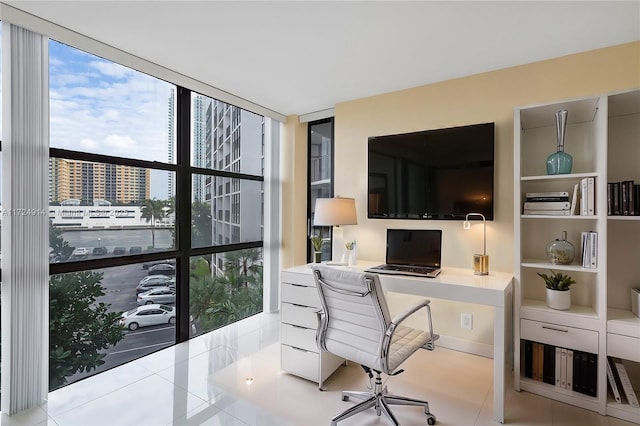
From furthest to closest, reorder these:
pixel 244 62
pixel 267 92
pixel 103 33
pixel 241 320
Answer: pixel 241 320 < pixel 267 92 < pixel 244 62 < pixel 103 33

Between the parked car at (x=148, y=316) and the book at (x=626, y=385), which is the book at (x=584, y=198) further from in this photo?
the parked car at (x=148, y=316)

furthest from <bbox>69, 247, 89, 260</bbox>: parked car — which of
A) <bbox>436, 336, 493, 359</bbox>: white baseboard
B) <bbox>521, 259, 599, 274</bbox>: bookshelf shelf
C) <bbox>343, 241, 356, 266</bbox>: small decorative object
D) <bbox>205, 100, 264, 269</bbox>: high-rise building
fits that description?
<bbox>521, 259, 599, 274</bbox>: bookshelf shelf

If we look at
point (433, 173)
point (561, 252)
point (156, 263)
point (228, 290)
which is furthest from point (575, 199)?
point (156, 263)

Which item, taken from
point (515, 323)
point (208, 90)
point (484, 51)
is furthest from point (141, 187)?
point (515, 323)

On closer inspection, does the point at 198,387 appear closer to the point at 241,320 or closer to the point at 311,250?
the point at 241,320

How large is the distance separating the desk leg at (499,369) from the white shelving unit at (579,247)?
0.42m

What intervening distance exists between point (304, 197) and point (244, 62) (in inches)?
73.1

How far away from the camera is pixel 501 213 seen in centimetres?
263

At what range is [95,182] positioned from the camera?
2395 mm

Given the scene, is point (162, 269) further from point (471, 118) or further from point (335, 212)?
point (471, 118)

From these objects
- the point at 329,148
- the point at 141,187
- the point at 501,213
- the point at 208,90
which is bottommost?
the point at 501,213

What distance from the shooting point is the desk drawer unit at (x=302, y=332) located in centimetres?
229

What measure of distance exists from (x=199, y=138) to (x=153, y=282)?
1.42m

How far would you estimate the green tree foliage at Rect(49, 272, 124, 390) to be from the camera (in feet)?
7.21
